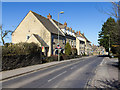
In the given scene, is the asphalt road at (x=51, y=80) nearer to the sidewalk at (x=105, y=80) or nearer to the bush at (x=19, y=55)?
the sidewalk at (x=105, y=80)

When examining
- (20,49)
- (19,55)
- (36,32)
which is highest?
(36,32)

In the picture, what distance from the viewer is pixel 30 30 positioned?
35.5 m

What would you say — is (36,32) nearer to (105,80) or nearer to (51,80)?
(51,80)

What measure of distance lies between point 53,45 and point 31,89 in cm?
2768

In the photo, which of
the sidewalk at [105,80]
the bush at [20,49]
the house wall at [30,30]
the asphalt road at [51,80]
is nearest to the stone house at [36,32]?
the house wall at [30,30]

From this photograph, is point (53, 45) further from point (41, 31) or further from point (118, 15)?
point (118, 15)

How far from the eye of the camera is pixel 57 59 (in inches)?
1233

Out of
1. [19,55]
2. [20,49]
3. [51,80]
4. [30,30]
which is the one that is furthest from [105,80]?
[30,30]

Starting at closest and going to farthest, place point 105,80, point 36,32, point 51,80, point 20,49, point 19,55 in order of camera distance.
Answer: point 105,80 → point 51,80 → point 19,55 → point 20,49 → point 36,32

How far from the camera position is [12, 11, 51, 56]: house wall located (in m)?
33.8

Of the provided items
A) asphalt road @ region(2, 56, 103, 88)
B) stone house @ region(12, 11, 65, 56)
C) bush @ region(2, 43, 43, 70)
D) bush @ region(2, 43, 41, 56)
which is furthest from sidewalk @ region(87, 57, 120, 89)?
stone house @ region(12, 11, 65, 56)

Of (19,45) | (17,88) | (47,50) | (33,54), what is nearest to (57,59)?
(47,50)

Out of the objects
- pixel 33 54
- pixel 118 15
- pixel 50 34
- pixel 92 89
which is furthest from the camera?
pixel 50 34

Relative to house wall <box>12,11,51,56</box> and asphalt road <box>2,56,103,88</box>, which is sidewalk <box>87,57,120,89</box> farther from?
house wall <box>12,11,51,56</box>
